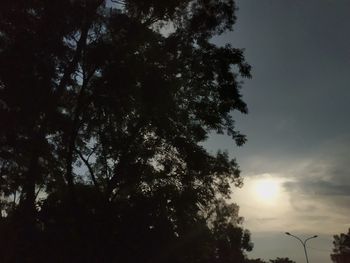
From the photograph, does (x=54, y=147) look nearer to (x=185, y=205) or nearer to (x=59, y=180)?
(x=59, y=180)

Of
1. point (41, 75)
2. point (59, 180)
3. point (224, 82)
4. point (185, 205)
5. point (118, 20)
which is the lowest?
point (185, 205)

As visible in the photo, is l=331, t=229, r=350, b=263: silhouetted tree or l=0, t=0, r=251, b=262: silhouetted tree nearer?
l=0, t=0, r=251, b=262: silhouetted tree

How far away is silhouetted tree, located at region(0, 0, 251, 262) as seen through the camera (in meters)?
17.2

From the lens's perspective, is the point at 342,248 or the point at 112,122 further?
the point at 342,248

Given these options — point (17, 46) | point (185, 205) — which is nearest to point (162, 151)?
point (185, 205)

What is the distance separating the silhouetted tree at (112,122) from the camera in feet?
56.5

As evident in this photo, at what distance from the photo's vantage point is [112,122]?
72.7ft

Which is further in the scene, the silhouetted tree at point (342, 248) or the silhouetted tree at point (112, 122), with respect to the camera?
the silhouetted tree at point (342, 248)

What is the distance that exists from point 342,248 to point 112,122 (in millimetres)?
106834

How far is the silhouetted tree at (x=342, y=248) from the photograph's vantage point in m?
92.6

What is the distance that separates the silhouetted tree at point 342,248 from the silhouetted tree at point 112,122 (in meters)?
77.2

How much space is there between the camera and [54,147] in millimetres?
21766

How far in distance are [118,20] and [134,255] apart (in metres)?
14.9

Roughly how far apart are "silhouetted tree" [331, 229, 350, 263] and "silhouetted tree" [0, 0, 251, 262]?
77165mm
